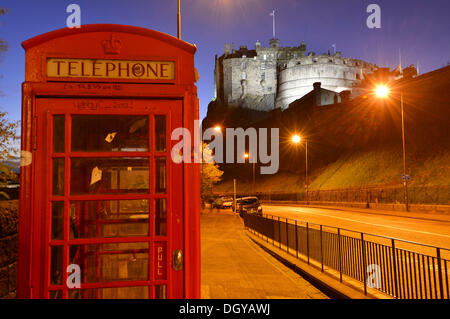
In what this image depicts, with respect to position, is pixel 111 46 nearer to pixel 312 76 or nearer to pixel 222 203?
pixel 222 203

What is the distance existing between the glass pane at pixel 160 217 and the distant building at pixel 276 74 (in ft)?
336

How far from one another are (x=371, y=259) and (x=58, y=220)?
6.37 meters

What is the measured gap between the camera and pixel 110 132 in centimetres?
368

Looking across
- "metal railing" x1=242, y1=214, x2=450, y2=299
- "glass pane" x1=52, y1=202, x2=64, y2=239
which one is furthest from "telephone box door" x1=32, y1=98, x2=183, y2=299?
"metal railing" x1=242, y1=214, x2=450, y2=299

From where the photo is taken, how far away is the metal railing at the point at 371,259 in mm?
5973

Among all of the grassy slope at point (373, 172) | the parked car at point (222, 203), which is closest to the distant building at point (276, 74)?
the grassy slope at point (373, 172)

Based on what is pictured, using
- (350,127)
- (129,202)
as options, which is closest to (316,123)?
(350,127)

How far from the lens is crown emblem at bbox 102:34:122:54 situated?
3.41 meters

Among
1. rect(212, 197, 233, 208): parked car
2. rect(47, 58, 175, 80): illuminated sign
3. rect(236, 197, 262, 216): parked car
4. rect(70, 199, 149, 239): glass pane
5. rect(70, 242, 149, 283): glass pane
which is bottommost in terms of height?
rect(212, 197, 233, 208): parked car

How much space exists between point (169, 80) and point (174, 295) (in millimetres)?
Answer: 2046

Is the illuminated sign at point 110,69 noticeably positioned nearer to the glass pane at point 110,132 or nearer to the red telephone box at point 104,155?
the red telephone box at point 104,155

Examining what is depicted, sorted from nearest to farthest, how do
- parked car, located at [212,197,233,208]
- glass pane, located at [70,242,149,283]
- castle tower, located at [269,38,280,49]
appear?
1. glass pane, located at [70,242,149,283]
2. parked car, located at [212,197,233,208]
3. castle tower, located at [269,38,280,49]

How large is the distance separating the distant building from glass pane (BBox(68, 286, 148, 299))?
102 m

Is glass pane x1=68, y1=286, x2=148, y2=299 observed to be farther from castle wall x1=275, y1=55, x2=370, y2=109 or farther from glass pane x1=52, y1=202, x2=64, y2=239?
castle wall x1=275, y1=55, x2=370, y2=109
